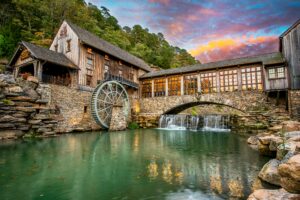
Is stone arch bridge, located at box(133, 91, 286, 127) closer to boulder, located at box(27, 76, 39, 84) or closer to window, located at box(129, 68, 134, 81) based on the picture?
window, located at box(129, 68, 134, 81)

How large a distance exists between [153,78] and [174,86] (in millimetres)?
3238

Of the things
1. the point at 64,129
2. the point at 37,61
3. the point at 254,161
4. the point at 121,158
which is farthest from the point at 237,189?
the point at 37,61

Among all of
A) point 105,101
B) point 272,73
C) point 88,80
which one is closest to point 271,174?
point 272,73

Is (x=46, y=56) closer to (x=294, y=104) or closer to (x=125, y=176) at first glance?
(x=125, y=176)

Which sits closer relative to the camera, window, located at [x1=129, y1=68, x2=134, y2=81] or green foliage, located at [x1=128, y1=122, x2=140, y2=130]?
green foliage, located at [x1=128, y1=122, x2=140, y2=130]

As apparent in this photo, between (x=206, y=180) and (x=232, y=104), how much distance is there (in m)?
14.7

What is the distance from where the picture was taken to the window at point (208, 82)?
65.4 ft

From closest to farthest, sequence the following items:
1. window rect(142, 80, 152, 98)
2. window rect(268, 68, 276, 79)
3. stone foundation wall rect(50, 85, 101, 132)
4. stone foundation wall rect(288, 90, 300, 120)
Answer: stone foundation wall rect(288, 90, 300, 120), stone foundation wall rect(50, 85, 101, 132), window rect(268, 68, 276, 79), window rect(142, 80, 152, 98)

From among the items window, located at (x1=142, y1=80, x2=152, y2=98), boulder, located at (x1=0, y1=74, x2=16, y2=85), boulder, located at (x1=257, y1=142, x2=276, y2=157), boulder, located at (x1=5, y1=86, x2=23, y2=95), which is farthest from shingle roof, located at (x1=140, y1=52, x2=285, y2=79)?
boulder, located at (x1=0, y1=74, x2=16, y2=85)

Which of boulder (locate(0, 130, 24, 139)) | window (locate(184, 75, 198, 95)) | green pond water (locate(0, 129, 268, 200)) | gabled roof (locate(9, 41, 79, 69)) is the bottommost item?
green pond water (locate(0, 129, 268, 200))

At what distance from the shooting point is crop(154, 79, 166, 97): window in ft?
76.0

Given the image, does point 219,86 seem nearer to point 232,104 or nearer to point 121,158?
point 232,104

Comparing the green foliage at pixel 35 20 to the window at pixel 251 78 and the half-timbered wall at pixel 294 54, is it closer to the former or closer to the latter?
the window at pixel 251 78

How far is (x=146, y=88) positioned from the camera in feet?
81.7
